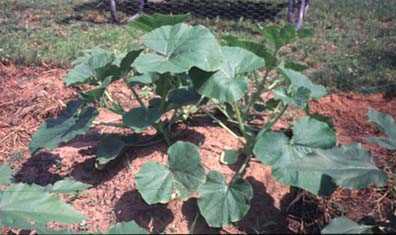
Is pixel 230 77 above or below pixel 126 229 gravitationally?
above

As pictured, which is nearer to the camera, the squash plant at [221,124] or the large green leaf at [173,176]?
the squash plant at [221,124]

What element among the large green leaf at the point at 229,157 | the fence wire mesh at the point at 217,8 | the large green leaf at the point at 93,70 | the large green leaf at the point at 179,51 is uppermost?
the large green leaf at the point at 179,51

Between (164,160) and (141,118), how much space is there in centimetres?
A: 23

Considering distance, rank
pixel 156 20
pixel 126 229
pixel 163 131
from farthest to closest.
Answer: pixel 163 131 < pixel 156 20 < pixel 126 229

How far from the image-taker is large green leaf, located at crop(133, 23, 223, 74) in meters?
2.34

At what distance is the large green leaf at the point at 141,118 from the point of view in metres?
2.51

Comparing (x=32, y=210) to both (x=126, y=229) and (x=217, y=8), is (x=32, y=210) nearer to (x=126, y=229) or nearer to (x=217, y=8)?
(x=126, y=229)

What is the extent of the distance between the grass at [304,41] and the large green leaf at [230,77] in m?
1.43

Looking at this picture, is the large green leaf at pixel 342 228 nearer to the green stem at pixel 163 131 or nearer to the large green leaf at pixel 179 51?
the large green leaf at pixel 179 51

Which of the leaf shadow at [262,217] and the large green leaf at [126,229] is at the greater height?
the large green leaf at [126,229]

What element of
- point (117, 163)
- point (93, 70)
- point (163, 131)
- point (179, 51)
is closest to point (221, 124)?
point (163, 131)

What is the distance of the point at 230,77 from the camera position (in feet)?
7.98

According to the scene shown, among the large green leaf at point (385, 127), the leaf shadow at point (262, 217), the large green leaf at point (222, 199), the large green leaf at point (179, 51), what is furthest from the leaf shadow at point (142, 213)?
the large green leaf at point (385, 127)

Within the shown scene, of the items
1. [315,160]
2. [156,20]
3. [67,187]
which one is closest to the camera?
[315,160]
